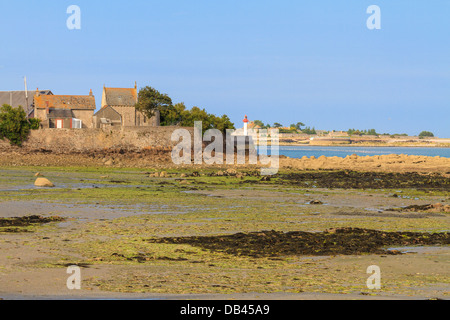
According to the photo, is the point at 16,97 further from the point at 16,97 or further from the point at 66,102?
the point at 66,102

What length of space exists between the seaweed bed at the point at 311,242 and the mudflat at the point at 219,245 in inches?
1.1

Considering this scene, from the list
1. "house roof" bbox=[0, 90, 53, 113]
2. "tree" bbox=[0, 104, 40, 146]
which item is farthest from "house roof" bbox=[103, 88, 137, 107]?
"house roof" bbox=[0, 90, 53, 113]

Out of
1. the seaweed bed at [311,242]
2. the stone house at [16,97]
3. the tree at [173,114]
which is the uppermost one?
the stone house at [16,97]

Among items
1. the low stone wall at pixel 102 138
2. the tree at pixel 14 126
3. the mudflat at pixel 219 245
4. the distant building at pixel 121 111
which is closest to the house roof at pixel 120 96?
the distant building at pixel 121 111

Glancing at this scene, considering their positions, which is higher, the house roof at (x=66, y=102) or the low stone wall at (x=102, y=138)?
the house roof at (x=66, y=102)

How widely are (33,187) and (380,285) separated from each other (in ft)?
80.0

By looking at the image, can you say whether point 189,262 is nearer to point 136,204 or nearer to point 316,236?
point 316,236

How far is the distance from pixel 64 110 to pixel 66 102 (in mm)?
1919

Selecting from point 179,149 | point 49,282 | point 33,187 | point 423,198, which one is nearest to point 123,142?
point 179,149

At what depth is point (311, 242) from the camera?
1579cm

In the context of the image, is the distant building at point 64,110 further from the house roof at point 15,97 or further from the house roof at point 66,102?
the house roof at point 15,97

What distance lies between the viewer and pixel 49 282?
10.9 meters

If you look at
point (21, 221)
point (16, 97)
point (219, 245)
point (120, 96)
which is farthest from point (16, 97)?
point (219, 245)

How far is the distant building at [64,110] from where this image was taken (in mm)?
78000
